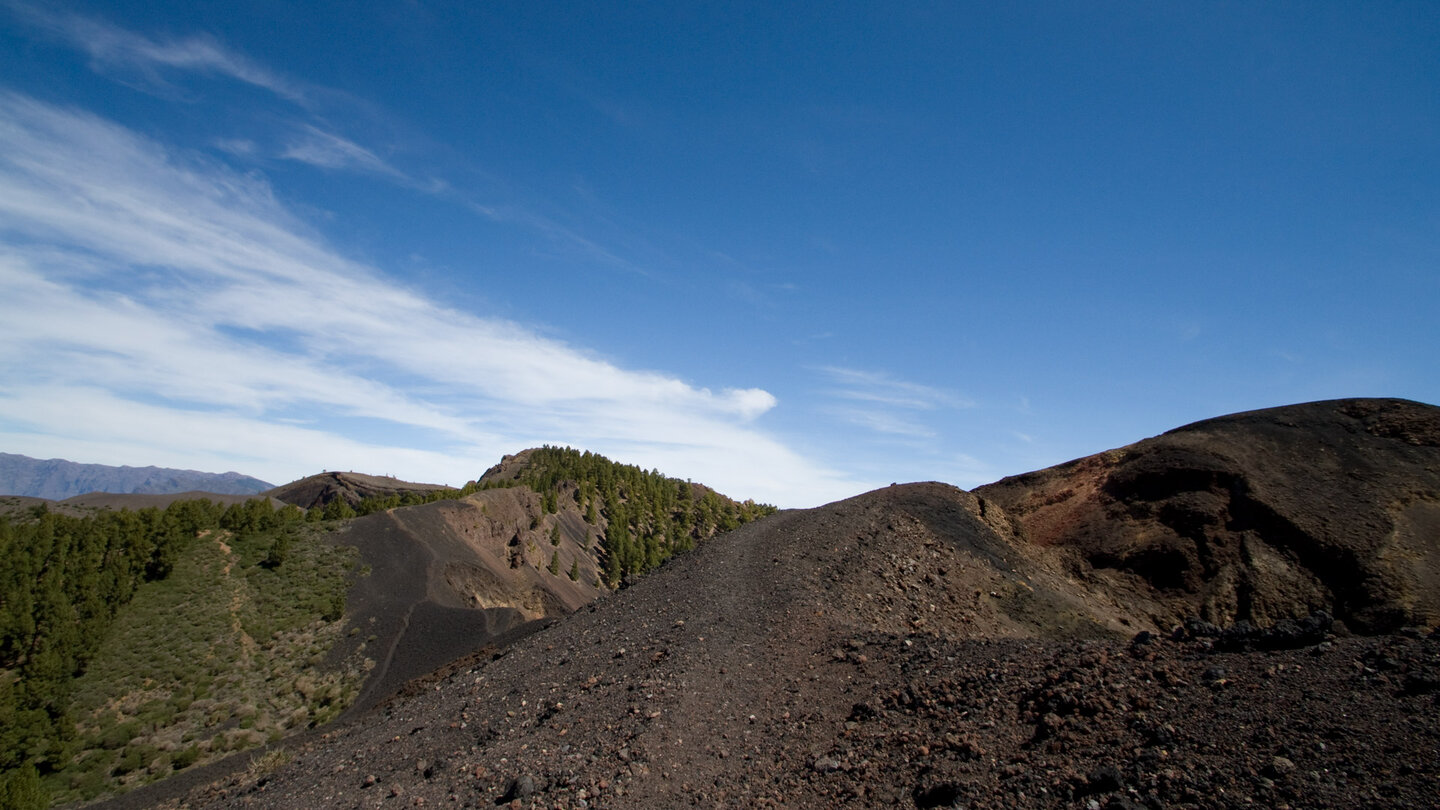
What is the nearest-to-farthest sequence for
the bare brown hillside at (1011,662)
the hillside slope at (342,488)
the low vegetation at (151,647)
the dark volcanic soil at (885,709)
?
the dark volcanic soil at (885,709) < the bare brown hillside at (1011,662) < the low vegetation at (151,647) < the hillside slope at (342,488)

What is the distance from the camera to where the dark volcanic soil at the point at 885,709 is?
730 cm

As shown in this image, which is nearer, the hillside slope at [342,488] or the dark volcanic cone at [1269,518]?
the dark volcanic cone at [1269,518]

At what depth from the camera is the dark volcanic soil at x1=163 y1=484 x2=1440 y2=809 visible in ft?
23.9

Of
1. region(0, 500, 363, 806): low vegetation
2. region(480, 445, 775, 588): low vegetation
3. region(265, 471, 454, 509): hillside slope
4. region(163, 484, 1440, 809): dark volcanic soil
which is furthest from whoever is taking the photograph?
region(265, 471, 454, 509): hillside slope

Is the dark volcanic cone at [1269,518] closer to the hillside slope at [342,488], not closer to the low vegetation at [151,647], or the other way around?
the low vegetation at [151,647]

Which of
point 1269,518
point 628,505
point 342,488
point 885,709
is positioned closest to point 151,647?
point 885,709

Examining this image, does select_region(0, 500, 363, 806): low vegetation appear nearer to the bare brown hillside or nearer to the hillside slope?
the bare brown hillside

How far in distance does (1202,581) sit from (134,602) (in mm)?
45665

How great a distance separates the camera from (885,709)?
35.9 feet

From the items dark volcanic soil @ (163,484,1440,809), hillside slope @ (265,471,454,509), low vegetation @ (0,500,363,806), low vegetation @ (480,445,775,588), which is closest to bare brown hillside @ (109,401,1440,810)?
dark volcanic soil @ (163,484,1440,809)

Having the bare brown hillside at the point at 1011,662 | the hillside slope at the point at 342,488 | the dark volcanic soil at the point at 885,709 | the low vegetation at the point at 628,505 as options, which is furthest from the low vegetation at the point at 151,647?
the hillside slope at the point at 342,488

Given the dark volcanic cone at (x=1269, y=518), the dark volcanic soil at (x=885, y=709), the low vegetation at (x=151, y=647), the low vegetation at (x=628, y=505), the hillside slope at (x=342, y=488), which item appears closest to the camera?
the dark volcanic soil at (x=885, y=709)

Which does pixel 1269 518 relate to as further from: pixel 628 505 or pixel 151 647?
pixel 628 505

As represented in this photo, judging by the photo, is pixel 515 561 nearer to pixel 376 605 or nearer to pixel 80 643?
pixel 376 605
